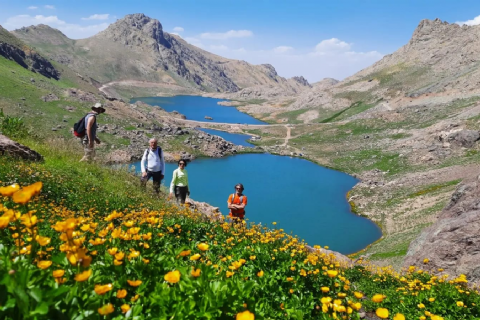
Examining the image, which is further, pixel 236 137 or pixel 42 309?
pixel 236 137

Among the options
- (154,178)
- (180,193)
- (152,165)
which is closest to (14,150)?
(152,165)

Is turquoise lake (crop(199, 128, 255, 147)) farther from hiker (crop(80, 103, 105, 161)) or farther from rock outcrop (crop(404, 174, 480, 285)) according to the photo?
hiker (crop(80, 103, 105, 161))

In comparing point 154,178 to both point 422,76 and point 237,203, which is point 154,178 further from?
point 422,76

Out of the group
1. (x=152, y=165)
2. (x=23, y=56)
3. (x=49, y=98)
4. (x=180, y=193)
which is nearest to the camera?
(x=152, y=165)

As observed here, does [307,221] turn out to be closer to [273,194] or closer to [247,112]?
[273,194]

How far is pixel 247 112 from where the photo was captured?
17538 centimetres

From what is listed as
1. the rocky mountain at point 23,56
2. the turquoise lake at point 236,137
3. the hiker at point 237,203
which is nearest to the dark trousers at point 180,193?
the hiker at point 237,203

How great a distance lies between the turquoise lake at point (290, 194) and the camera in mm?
40000

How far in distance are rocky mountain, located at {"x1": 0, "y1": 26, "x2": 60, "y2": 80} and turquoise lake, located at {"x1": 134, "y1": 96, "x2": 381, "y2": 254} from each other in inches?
2530

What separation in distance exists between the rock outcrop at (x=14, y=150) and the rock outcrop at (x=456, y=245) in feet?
54.4

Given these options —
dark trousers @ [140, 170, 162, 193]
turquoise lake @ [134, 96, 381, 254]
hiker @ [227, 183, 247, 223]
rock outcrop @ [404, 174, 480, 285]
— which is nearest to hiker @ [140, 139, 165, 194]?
dark trousers @ [140, 170, 162, 193]

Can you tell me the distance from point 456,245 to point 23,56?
119855 millimetres

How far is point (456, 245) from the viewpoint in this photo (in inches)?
514

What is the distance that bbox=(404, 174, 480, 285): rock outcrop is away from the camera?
12.2 meters
